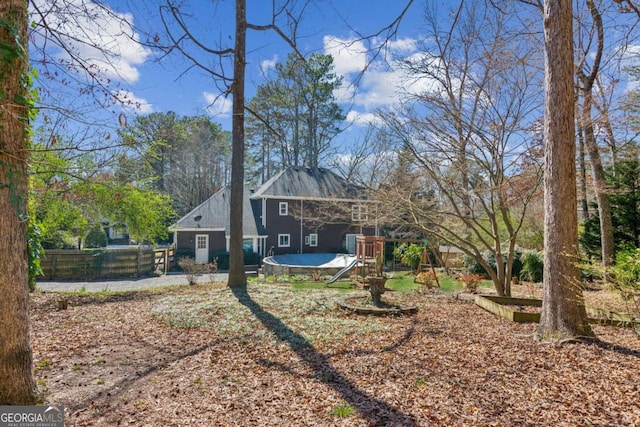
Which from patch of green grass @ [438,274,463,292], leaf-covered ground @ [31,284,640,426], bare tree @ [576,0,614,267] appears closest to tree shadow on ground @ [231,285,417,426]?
leaf-covered ground @ [31,284,640,426]

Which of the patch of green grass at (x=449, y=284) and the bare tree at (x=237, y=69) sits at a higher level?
the bare tree at (x=237, y=69)

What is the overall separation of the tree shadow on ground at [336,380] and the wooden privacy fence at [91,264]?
1394cm

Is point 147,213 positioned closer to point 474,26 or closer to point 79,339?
point 79,339

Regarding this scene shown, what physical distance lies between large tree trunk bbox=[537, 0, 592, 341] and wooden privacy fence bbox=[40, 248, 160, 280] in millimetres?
17699

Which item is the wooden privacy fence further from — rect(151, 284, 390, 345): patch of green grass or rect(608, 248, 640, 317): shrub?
rect(608, 248, 640, 317): shrub

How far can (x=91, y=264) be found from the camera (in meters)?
16.5

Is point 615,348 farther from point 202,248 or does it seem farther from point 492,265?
point 202,248

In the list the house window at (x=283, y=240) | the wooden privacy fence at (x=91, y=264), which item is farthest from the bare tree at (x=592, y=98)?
the wooden privacy fence at (x=91, y=264)

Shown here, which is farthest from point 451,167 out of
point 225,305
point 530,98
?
point 225,305

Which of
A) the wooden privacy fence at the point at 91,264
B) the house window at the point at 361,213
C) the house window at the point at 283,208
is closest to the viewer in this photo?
the house window at the point at 361,213

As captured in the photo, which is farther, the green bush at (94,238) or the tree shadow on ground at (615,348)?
the green bush at (94,238)

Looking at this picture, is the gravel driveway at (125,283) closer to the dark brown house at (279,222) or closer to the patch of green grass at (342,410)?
the dark brown house at (279,222)

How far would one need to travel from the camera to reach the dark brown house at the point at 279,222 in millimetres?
21906

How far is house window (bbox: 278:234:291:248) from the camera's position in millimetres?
22828
